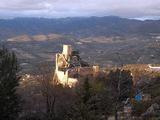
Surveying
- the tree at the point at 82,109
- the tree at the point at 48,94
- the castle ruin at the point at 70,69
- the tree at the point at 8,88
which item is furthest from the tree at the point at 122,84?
the tree at the point at 82,109

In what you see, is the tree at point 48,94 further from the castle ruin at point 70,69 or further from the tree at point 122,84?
the castle ruin at point 70,69

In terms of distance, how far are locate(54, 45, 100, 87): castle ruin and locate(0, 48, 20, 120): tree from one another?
26556 millimetres

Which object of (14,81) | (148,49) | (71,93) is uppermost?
(14,81)

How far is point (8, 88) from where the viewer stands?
37219 millimetres

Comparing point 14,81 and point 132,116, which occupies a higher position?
point 14,81

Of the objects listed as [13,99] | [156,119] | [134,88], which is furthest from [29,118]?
[134,88]

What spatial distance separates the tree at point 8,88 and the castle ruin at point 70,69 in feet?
87.1

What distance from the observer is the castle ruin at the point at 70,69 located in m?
69.1

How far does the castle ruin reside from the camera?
227 feet

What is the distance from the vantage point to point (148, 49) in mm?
169000

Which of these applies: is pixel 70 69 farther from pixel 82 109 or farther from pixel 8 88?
pixel 82 109

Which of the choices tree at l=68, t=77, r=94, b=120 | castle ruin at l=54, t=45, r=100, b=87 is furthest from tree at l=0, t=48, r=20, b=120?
castle ruin at l=54, t=45, r=100, b=87

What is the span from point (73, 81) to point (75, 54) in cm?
1517

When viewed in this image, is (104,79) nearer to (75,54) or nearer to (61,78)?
(61,78)
